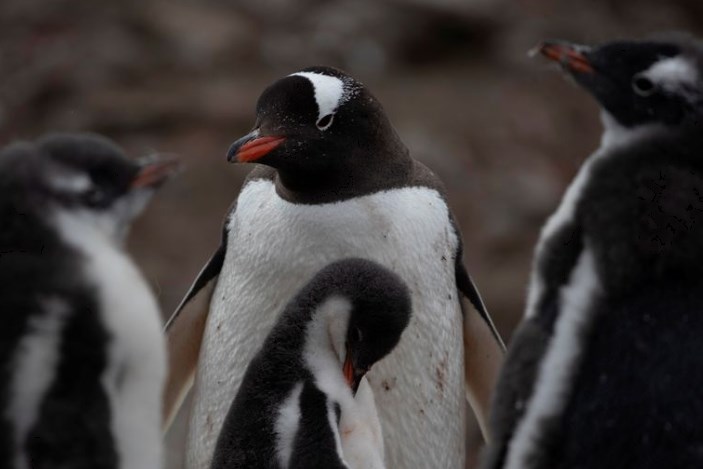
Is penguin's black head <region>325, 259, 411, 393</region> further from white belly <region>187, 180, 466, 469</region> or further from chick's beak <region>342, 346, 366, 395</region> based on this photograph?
white belly <region>187, 180, 466, 469</region>

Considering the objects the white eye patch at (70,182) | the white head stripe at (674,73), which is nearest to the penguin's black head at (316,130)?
the white eye patch at (70,182)

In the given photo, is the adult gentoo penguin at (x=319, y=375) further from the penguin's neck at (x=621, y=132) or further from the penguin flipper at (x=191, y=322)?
the penguin flipper at (x=191, y=322)

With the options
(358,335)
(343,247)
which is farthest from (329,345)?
(343,247)

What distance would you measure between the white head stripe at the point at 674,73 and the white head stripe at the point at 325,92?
0.77 m

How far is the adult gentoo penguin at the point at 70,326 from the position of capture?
5.07 ft

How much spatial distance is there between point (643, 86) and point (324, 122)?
77 cm

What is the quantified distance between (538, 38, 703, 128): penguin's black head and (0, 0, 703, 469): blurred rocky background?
573cm

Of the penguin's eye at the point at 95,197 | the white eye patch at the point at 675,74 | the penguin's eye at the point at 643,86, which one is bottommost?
the penguin's eye at the point at 643,86

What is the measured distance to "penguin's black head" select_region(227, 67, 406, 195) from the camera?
2.37 m

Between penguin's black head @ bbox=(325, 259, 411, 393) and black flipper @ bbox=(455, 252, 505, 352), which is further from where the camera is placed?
black flipper @ bbox=(455, 252, 505, 352)

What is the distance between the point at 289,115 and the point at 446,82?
640cm

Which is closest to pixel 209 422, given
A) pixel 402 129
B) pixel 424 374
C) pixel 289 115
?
pixel 424 374

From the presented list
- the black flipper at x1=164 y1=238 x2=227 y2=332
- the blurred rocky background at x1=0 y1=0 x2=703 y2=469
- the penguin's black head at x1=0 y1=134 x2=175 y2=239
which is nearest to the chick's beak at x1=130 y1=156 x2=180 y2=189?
the penguin's black head at x1=0 y1=134 x2=175 y2=239

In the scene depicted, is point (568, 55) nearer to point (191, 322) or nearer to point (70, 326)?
point (70, 326)
